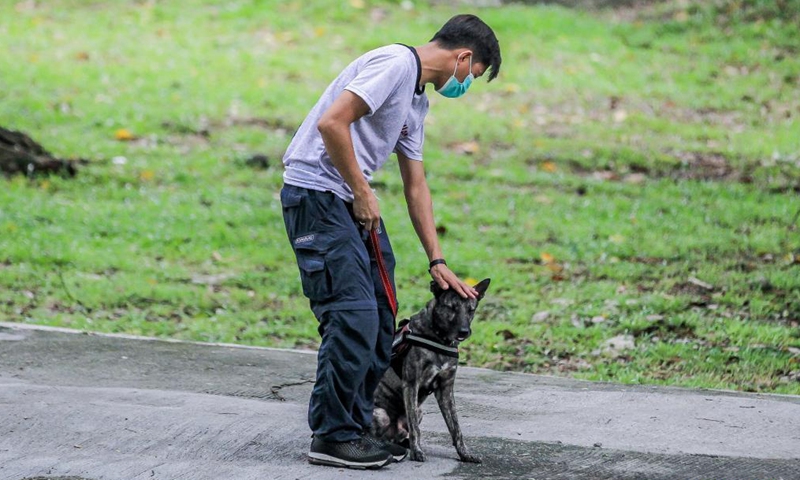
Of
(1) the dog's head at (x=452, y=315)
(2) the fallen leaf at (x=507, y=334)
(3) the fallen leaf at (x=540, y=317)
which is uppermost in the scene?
(1) the dog's head at (x=452, y=315)

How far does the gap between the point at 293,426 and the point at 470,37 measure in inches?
68.9

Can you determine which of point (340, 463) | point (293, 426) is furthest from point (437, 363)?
point (293, 426)

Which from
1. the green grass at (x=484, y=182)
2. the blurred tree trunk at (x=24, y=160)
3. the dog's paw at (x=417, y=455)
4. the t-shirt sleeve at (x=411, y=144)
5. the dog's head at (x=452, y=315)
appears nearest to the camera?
the dog's head at (x=452, y=315)

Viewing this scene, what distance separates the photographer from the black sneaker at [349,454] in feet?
13.3

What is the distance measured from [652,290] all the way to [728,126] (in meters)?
4.67

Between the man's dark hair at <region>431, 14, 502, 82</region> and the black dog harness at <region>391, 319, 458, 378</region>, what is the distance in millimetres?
1061

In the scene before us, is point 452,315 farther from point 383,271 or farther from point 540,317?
point 540,317

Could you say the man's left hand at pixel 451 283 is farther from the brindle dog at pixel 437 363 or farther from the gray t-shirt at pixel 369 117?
the gray t-shirt at pixel 369 117

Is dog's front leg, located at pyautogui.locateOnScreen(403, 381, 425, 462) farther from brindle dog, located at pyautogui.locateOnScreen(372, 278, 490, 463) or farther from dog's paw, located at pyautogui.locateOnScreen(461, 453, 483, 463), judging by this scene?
dog's paw, located at pyautogui.locateOnScreen(461, 453, 483, 463)

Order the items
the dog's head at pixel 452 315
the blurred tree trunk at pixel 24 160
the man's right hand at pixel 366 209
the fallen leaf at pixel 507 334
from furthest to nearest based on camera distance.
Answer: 1. the blurred tree trunk at pixel 24 160
2. the fallen leaf at pixel 507 334
3. the dog's head at pixel 452 315
4. the man's right hand at pixel 366 209

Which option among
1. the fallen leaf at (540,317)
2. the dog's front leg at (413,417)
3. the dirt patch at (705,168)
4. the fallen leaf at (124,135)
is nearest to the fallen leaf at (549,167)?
the dirt patch at (705,168)

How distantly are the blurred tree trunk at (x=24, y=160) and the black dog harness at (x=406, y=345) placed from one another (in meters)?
6.45

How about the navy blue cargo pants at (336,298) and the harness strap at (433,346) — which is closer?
the navy blue cargo pants at (336,298)

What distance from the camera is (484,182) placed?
1032 centimetres
